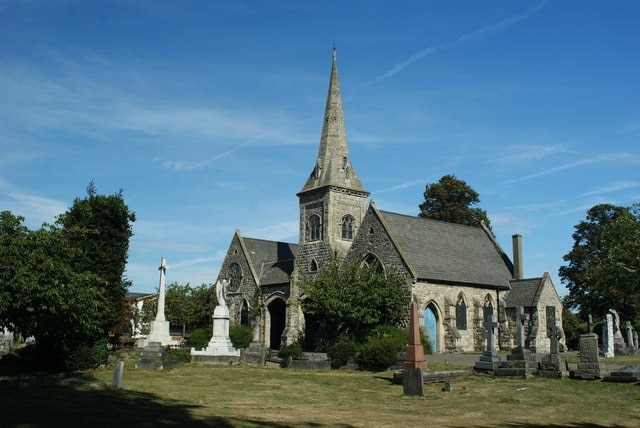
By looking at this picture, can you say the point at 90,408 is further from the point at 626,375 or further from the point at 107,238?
the point at 107,238

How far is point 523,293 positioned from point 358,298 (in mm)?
12956

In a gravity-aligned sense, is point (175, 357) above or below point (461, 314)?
below

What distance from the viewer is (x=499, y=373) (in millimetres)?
21891

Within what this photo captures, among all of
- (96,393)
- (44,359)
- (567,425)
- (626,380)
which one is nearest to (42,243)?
(44,359)

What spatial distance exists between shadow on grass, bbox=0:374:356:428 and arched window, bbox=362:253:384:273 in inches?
1000

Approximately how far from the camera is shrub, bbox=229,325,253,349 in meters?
41.3

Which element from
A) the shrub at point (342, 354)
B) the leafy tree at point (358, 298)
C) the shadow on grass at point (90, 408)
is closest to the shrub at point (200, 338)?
the leafy tree at point (358, 298)

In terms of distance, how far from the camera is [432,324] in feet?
127

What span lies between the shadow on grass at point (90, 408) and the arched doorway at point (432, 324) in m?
25.4

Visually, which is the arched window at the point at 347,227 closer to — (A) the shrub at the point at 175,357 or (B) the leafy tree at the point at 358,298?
(B) the leafy tree at the point at 358,298

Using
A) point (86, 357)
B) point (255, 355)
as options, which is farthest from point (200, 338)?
point (86, 357)

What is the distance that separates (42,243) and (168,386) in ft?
26.0

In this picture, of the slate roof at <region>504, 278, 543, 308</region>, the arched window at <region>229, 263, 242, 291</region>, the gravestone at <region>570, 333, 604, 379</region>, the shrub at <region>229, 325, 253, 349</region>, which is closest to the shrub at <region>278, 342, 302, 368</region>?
the shrub at <region>229, 325, 253, 349</region>

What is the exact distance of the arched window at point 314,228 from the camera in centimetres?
4696
